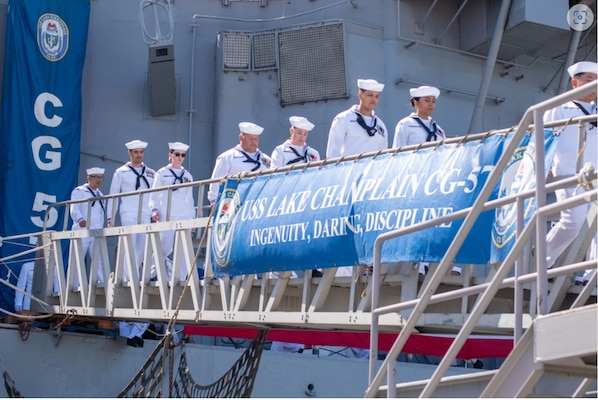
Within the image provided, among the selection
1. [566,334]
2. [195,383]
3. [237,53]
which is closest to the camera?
[566,334]

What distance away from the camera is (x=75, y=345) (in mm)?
13109

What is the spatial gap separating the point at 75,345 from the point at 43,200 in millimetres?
2699

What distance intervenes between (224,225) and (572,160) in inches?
131

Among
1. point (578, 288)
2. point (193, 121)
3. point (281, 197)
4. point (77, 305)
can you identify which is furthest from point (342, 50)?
point (578, 288)

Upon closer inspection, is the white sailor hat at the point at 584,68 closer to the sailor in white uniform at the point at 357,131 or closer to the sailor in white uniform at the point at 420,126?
the sailor in white uniform at the point at 420,126

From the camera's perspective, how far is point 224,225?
30.2 ft

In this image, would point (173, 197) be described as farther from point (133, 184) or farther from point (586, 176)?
point (586, 176)

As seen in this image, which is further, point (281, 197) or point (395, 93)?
point (395, 93)

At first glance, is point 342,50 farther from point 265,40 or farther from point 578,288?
point 578,288

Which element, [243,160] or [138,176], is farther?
[138,176]

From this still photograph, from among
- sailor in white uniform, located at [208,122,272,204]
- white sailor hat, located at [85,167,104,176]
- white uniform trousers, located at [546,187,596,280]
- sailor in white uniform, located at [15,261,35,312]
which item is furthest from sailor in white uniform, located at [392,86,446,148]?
sailor in white uniform, located at [15,261,35,312]

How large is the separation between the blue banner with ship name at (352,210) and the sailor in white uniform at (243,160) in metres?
1.60

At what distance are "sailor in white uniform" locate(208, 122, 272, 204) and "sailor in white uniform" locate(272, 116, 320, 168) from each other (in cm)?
36

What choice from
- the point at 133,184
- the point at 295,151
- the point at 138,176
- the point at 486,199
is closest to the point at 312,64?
the point at 138,176
